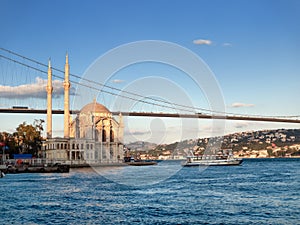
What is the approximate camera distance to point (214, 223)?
15.3m

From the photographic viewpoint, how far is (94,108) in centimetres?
7038

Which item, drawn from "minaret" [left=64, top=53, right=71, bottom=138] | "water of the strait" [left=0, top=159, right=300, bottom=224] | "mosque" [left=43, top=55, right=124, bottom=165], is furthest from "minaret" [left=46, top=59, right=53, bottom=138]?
"water of the strait" [left=0, top=159, right=300, bottom=224]

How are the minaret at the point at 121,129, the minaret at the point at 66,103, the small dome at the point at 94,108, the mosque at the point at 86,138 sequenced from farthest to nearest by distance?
the minaret at the point at 121,129, the small dome at the point at 94,108, the minaret at the point at 66,103, the mosque at the point at 86,138

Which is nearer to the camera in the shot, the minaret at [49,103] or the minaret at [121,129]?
the minaret at [49,103]

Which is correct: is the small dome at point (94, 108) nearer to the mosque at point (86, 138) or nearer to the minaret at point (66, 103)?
the mosque at point (86, 138)

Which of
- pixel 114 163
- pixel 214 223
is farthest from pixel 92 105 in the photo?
pixel 214 223

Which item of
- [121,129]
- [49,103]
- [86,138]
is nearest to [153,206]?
[49,103]

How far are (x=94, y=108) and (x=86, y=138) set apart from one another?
8065mm

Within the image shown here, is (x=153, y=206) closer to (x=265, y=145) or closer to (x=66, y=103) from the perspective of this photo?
(x=66, y=103)

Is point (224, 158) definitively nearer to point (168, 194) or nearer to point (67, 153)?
point (67, 153)

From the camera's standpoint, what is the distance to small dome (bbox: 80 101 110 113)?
228 ft

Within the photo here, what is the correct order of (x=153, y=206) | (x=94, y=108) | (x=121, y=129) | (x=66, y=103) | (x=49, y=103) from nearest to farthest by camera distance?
(x=153, y=206), (x=49, y=103), (x=66, y=103), (x=94, y=108), (x=121, y=129)

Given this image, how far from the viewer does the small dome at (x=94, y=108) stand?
69562 mm

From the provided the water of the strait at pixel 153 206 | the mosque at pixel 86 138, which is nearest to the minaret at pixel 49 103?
the mosque at pixel 86 138
